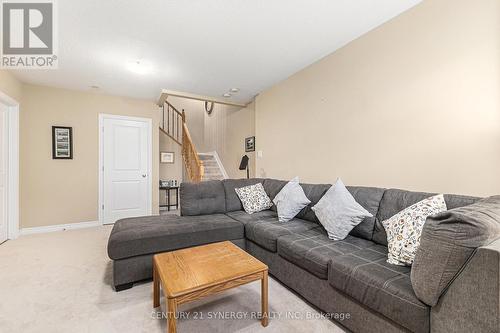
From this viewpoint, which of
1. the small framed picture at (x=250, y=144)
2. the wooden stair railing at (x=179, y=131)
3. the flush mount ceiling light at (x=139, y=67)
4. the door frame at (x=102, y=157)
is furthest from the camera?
the wooden stair railing at (x=179, y=131)

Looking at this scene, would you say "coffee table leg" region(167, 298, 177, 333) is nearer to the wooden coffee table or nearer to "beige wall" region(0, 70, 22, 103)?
the wooden coffee table

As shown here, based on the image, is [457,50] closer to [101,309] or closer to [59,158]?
[101,309]

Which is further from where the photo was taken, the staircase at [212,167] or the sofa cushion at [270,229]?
the staircase at [212,167]

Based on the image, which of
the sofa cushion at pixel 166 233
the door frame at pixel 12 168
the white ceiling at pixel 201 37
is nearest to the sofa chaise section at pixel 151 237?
the sofa cushion at pixel 166 233

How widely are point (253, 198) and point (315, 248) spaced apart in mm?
1427

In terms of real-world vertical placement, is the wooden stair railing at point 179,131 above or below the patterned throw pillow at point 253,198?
above

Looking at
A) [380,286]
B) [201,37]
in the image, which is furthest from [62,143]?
[380,286]

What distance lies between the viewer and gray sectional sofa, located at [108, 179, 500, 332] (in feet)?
3.14

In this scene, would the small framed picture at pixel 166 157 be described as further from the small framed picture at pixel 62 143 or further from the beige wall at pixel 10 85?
the beige wall at pixel 10 85

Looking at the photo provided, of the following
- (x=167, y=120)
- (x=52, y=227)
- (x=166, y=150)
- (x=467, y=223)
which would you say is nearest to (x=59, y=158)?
(x=52, y=227)

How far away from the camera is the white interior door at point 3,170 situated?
322 centimetres

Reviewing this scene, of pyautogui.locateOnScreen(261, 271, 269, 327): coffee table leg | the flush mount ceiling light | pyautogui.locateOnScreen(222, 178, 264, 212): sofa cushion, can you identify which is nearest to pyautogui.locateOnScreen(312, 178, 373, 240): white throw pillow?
pyautogui.locateOnScreen(261, 271, 269, 327): coffee table leg

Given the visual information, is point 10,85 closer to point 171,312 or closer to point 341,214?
point 171,312

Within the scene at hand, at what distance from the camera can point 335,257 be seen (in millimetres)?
1572
